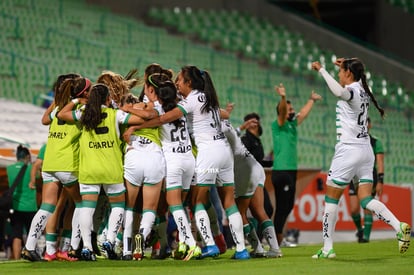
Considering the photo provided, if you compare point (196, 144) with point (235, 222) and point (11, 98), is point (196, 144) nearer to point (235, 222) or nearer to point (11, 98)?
point (235, 222)

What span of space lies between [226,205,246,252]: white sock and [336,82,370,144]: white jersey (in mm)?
1461

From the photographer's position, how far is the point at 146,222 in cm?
1291

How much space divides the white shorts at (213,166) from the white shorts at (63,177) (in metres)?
1.45

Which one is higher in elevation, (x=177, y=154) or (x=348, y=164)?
(x=177, y=154)

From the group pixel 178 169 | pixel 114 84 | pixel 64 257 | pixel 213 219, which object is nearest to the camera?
pixel 178 169

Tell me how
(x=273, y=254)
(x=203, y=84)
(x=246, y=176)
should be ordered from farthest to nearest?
1. (x=273, y=254)
2. (x=246, y=176)
3. (x=203, y=84)

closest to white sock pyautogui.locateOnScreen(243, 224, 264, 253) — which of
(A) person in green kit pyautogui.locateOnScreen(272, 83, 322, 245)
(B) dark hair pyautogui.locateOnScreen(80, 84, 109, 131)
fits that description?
(B) dark hair pyautogui.locateOnScreen(80, 84, 109, 131)

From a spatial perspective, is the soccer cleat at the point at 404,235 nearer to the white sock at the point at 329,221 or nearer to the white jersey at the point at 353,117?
the white sock at the point at 329,221

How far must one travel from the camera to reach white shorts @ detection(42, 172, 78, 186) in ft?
43.1

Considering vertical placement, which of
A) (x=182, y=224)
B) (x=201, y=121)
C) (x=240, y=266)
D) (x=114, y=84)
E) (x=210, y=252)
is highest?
(x=114, y=84)

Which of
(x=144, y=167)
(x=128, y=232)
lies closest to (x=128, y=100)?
(x=144, y=167)

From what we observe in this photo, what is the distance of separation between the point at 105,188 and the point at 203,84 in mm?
1666

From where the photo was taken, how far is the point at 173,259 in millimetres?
13273

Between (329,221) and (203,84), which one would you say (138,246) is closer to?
(203,84)
